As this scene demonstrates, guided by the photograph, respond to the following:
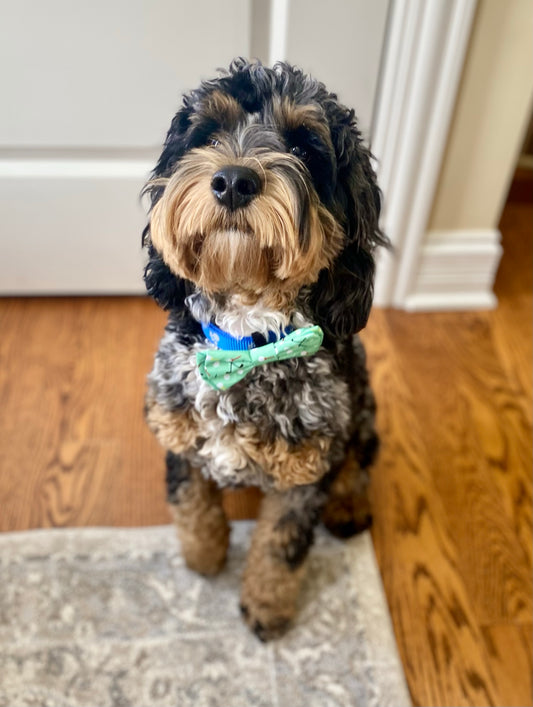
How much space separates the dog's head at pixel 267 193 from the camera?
2.58 feet

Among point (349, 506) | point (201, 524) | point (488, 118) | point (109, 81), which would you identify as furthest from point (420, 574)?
point (109, 81)

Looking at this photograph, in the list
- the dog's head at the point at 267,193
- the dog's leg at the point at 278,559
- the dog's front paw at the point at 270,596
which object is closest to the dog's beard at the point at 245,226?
the dog's head at the point at 267,193

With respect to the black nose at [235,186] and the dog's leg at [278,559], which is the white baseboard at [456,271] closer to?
the dog's leg at [278,559]

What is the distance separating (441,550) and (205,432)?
0.65 metres

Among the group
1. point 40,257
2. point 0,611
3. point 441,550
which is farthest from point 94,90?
point 441,550

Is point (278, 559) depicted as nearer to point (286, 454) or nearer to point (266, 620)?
point (266, 620)

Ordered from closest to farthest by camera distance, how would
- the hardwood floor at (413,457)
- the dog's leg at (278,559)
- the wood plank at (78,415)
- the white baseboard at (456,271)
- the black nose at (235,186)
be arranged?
the black nose at (235,186) < the dog's leg at (278,559) < the hardwood floor at (413,457) < the wood plank at (78,415) < the white baseboard at (456,271)

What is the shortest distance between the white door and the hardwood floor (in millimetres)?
279

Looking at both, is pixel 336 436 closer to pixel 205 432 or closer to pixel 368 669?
pixel 205 432

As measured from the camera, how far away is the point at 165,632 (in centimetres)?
121

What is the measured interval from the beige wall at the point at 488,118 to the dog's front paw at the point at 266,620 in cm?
110

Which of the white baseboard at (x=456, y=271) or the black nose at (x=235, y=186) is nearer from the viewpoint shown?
the black nose at (x=235, y=186)

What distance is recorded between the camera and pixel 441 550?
54.2 inches

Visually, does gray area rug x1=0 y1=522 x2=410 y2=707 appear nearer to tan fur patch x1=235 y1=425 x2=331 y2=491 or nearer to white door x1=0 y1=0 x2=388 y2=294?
tan fur patch x1=235 y1=425 x2=331 y2=491
